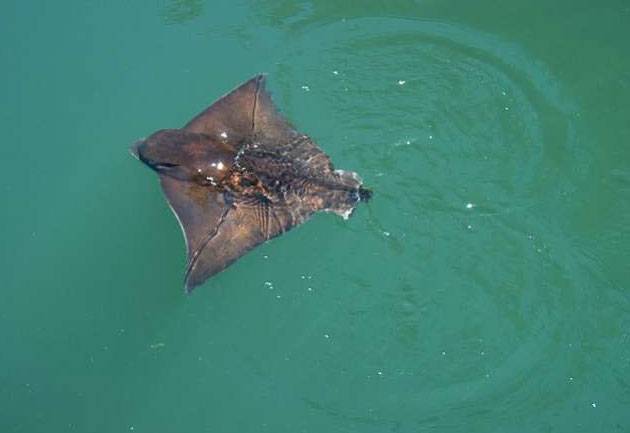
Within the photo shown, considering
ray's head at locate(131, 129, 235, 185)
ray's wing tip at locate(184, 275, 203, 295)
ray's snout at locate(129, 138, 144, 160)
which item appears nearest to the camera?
ray's wing tip at locate(184, 275, 203, 295)

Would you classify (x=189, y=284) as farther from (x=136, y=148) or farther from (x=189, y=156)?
(x=136, y=148)

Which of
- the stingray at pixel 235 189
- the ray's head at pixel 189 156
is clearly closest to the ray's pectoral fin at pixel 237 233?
the stingray at pixel 235 189

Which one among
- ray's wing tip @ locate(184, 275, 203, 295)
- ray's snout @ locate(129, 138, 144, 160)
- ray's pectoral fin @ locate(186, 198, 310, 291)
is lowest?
ray's wing tip @ locate(184, 275, 203, 295)

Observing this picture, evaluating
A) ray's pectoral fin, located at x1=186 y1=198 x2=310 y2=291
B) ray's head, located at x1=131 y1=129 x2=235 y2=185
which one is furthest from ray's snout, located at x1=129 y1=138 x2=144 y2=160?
ray's pectoral fin, located at x1=186 y1=198 x2=310 y2=291

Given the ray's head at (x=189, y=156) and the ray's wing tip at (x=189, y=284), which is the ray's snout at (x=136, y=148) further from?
the ray's wing tip at (x=189, y=284)

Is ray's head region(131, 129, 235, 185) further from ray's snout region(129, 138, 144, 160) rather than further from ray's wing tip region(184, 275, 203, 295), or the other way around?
ray's wing tip region(184, 275, 203, 295)

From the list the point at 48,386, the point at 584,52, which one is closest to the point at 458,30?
the point at 584,52

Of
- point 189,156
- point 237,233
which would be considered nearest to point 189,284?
point 237,233

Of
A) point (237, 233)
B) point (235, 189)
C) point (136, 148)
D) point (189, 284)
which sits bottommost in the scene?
point (189, 284)
